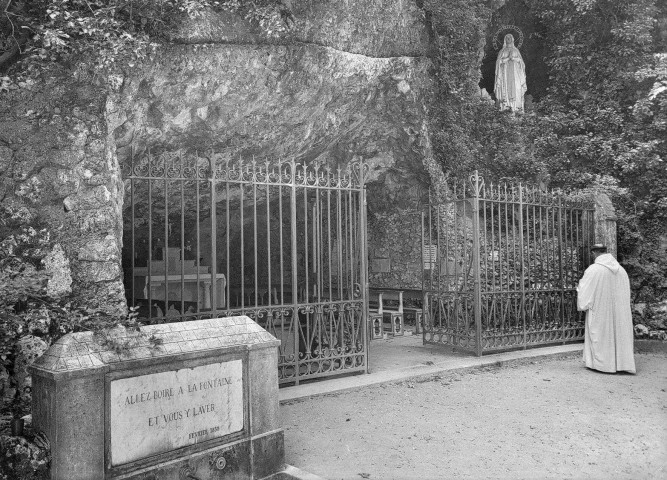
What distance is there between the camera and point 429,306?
9070mm

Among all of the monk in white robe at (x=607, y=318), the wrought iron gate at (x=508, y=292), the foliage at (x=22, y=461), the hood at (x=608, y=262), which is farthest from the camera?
the wrought iron gate at (x=508, y=292)

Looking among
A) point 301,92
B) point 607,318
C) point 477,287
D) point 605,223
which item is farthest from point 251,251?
point 607,318

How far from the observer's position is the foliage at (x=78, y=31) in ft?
17.1

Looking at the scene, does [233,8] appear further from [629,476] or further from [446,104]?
[629,476]

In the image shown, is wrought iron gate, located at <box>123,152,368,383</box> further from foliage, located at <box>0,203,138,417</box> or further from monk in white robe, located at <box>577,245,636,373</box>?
monk in white robe, located at <box>577,245,636,373</box>

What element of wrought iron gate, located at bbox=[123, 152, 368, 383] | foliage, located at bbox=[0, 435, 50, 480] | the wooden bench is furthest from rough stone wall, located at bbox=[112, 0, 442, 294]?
foliage, located at bbox=[0, 435, 50, 480]

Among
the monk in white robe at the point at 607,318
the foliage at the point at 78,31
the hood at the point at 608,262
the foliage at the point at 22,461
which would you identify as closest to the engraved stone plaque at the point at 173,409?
the foliage at the point at 22,461

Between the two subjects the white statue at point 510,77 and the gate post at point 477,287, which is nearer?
the gate post at point 477,287

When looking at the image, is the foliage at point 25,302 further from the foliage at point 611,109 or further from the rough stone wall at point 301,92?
the foliage at point 611,109

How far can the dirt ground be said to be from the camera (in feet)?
13.7

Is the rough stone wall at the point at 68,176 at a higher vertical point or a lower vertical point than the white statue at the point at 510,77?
lower

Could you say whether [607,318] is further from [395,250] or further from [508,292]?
[395,250]

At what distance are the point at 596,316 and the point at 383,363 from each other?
3063mm

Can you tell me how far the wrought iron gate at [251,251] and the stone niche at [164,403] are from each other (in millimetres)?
1492
